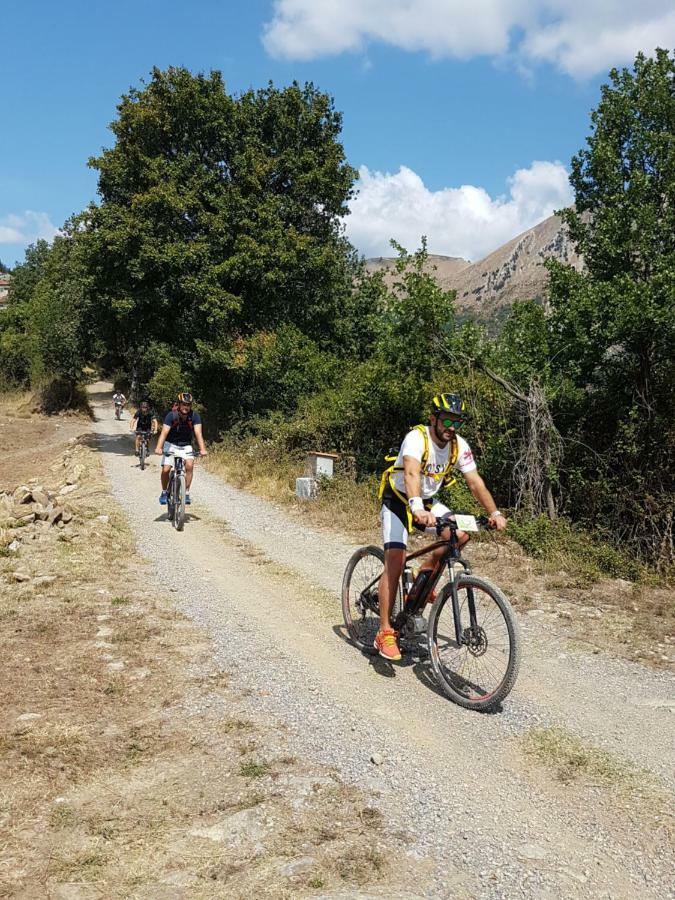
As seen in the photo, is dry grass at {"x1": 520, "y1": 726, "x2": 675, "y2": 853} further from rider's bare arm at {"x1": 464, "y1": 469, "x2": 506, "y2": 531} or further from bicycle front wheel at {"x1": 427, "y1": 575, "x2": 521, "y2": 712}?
rider's bare arm at {"x1": 464, "y1": 469, "x2": 506, "y2": 531}

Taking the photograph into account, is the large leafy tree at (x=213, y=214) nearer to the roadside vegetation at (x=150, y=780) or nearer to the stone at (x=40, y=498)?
the stone at (x=40, y=498)

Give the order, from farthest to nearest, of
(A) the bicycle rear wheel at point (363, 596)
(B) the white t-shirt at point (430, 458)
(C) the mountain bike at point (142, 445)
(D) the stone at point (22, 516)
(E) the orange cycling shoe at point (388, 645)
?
(C) the mountain bike at point (142, 445) → (D) the stone at point (22, 516) → (A) the bicycle rear wheel at point (363, 596) → (E) the orange cycling shoe at point (388, 645) → (B) the white t-shirt at point (430, 458)

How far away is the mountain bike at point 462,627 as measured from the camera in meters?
4.78

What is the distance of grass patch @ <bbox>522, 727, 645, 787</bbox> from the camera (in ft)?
13.2

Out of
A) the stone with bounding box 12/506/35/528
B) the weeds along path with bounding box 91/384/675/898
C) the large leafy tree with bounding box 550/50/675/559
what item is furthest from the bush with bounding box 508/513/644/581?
the stone with bounding box 12/506/35/528

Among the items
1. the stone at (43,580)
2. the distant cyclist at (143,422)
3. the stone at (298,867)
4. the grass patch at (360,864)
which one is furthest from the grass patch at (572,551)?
the distant cyclist at (143,422)

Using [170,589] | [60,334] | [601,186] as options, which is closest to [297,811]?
[170,589]

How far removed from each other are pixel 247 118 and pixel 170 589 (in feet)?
70.0

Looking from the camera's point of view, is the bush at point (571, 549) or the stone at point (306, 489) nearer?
the bush at point (571, 549)

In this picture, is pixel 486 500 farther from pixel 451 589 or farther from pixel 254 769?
pixel 254 769

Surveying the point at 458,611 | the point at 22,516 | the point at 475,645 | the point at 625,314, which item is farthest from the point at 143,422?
the point at 475,645

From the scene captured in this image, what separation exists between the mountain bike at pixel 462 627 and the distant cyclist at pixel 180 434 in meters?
6.88

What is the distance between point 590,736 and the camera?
4.58 meters

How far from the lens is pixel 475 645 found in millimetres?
5016
